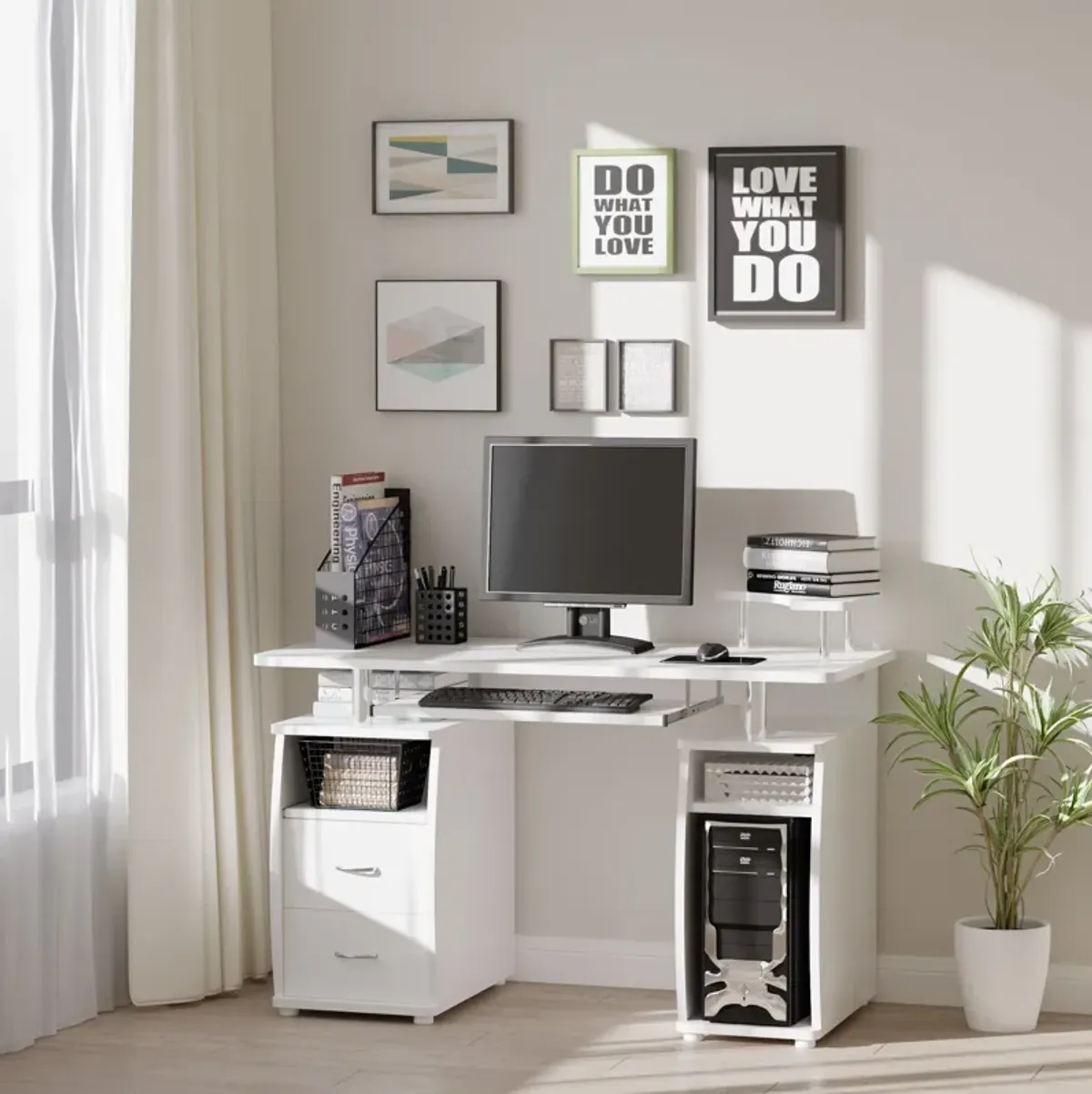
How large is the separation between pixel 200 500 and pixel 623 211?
119 cm

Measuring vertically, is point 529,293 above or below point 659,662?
above

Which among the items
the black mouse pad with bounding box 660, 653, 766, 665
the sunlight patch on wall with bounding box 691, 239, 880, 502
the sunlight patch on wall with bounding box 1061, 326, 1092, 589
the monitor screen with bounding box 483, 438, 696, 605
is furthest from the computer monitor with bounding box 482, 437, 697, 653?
the sunlight patch on wall with bounding box 1061, 326, 1092, 589

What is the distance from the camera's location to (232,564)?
4387 millimetres

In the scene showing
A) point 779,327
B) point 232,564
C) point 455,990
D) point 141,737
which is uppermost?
point 779,327

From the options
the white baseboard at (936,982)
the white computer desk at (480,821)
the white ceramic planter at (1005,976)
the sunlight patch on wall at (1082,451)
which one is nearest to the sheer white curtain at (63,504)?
the white computer desk at (480,821)

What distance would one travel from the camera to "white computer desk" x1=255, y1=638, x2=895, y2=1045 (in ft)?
12.8

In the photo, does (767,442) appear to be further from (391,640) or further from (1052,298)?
(391,640)

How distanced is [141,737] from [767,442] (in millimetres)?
1578

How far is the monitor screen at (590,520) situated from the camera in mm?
4180

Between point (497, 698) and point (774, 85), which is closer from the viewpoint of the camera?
point (497, 698)

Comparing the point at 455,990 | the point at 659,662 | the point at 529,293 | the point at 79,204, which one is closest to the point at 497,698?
the point at 659,662

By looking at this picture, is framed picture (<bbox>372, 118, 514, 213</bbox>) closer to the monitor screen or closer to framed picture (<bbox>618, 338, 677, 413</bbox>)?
framed picture (<bbox>618, 338, 677, 413</bbox>)

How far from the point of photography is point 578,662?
158 inches

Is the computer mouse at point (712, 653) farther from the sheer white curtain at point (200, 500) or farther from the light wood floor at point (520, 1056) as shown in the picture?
the sheer white curtain at point (200, 500)
